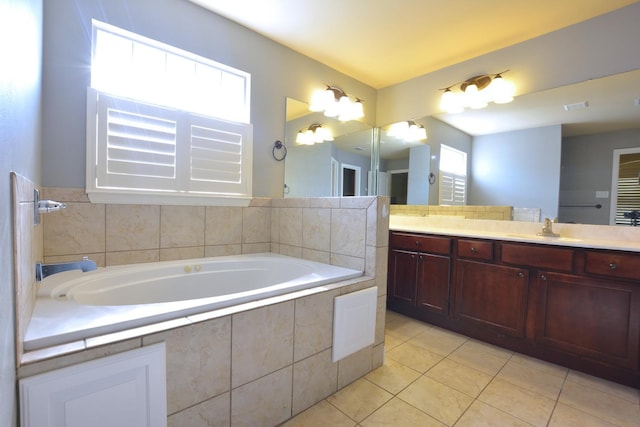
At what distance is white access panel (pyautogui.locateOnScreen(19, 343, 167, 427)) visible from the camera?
2.57ft

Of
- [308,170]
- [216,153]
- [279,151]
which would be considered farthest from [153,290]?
[308,170]

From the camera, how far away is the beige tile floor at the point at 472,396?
1375mm

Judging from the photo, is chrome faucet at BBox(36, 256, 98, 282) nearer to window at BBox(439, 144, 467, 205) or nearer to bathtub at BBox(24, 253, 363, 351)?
bathtub at BBox(24, 253, 363, 351)

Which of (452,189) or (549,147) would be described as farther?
(452,189)

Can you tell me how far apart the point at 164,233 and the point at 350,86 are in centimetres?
240

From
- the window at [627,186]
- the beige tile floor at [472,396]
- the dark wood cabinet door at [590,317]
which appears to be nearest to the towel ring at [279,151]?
the beige tile floor at [472,396]

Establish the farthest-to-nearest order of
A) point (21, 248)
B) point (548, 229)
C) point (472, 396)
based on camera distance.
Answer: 1. point (548, 229)
2. point (472, 396)
3. point (21, 248)

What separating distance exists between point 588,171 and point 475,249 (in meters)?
0.97

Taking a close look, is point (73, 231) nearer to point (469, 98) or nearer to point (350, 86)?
point (350, 86)

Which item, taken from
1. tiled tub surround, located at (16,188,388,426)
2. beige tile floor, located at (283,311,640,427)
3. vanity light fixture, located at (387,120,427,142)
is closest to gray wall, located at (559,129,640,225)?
beige tile floor, located at (283,311,640,427)

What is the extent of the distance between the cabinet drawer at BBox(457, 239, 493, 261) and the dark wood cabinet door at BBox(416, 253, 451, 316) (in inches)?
5.2

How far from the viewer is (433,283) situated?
2385mm

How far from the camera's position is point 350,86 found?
124 inches

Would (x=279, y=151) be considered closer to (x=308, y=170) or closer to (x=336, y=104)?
(x=308, y=170)
